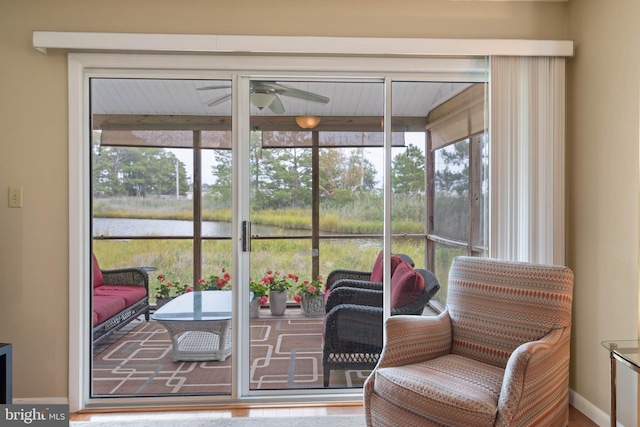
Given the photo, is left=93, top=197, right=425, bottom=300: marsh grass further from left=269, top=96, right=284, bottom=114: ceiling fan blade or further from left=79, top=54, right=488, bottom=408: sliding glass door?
left=269, top=96, right=284, bottom=114: ceiling fan blade

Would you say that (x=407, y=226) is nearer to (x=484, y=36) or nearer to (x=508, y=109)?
(x=508, y=109)

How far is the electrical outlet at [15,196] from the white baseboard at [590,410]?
351 cm

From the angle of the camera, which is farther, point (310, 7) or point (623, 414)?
point (310, 7)

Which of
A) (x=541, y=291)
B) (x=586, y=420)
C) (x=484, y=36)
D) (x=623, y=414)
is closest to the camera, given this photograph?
(x=541, y=291)

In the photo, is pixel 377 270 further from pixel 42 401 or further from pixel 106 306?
pixel 42 401

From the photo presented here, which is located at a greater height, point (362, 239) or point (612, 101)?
point (612, 101)

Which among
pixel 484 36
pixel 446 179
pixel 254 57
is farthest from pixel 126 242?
pixel 484 36

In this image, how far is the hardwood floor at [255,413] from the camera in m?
2.43

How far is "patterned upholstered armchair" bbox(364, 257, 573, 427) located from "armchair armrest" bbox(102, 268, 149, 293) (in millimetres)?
1545

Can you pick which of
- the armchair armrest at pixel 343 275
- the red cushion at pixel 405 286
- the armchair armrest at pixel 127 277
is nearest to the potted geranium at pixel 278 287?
the armchair armrest at pixel 343 275

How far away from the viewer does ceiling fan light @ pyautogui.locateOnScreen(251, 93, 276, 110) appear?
2.62 m

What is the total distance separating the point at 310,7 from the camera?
99.3 inches

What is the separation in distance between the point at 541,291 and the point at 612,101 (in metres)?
1.12

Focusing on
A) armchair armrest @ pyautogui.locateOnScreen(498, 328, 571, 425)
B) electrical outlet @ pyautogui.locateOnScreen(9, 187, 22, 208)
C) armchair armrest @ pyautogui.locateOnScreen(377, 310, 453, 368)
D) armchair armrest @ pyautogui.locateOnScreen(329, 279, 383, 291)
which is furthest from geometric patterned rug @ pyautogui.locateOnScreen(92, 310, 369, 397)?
armchair armrest @ pyautogui.locateOnScreen(498, 328, 571, 425)
